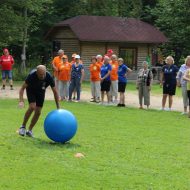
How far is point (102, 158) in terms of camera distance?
9.47 meters

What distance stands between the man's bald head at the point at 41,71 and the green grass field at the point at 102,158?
1.30 m

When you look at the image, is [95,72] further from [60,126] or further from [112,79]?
[60,126]

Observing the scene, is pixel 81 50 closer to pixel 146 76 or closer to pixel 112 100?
pixel 112 100

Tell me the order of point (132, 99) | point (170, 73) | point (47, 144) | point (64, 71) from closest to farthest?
1. point (47, 144)
2. point (170, 73)
3. point (64, 71)
4. point (132, 99)

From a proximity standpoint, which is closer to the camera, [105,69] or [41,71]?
[41,71]

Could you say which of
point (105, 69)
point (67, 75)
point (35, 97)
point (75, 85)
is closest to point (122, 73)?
point (105, 69)

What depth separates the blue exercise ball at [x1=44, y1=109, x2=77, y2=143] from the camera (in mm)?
10539

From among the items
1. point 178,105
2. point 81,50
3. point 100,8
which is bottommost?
point 178,105

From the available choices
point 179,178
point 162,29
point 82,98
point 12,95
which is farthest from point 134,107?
point 162,29

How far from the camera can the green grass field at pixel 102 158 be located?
25.1 feet

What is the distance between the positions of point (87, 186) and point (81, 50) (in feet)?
100

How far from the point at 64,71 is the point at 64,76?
0.66 feet

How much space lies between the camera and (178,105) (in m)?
21.4

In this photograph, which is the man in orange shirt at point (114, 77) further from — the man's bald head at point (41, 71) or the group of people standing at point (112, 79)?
the man's bald head at point (41, 71)
